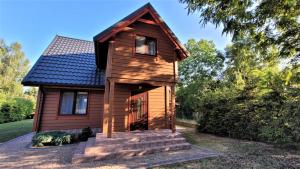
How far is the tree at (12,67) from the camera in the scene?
32562mm

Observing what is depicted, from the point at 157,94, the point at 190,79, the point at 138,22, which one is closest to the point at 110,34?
the point at 138,22

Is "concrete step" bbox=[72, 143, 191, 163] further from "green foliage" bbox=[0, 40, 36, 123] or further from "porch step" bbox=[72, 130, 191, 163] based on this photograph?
"green foliage" bbox=[0, 40, 36, 123]

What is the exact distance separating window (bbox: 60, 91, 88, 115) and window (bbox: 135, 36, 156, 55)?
4.26m

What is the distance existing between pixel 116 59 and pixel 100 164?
4.20m

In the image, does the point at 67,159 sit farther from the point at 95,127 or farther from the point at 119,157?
the point at 95,127

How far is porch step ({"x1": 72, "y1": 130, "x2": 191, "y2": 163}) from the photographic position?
562 cm

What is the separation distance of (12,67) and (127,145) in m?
39.5

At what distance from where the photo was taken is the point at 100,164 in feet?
17.1

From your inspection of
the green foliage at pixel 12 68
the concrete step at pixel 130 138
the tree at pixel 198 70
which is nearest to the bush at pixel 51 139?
the concrete step at pixel 130 138

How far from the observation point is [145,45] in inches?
331

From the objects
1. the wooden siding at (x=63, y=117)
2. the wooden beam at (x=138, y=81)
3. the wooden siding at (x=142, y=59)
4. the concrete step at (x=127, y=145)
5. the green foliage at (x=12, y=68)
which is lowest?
the concrete step at (x=127, y=145)

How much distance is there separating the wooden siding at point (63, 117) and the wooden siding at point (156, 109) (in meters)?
3.02

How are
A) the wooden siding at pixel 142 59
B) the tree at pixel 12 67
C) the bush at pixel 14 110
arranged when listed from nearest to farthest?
the wooden siding at pixel 142 59
the bush at pixel 14 110
the tree at pixel 12 67

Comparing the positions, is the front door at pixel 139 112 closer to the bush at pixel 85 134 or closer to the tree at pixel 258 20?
the bush at pixel 85 134
